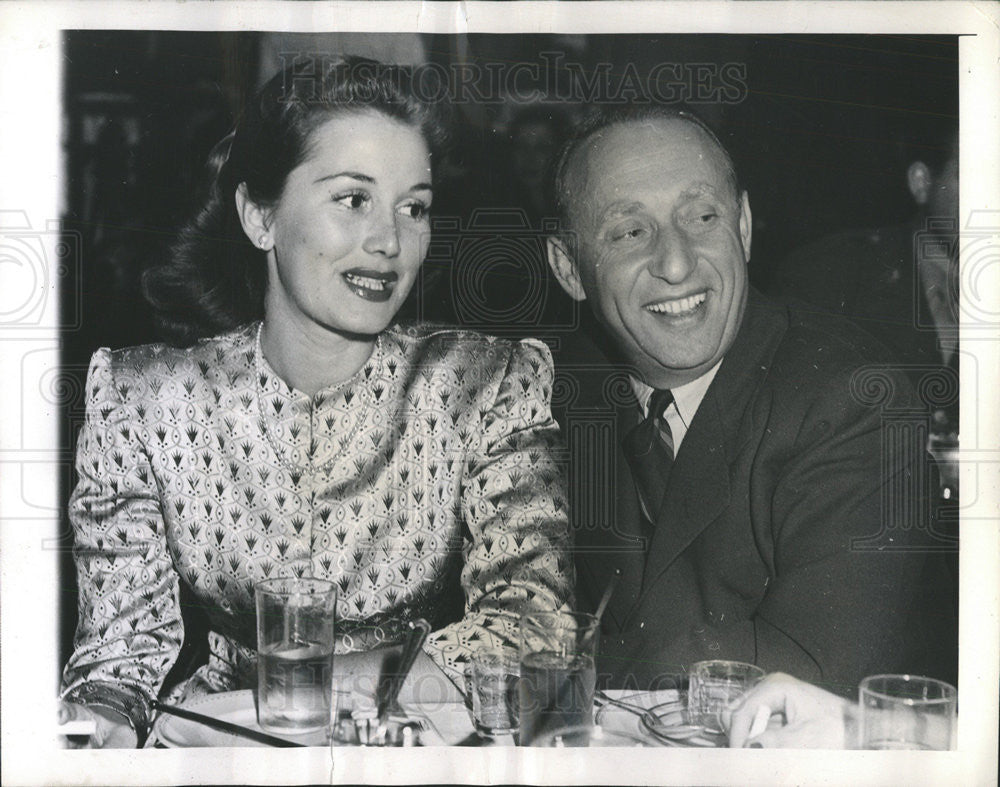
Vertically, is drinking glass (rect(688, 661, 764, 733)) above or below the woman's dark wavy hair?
below

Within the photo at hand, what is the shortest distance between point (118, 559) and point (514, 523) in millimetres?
539

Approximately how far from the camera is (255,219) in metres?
1.56

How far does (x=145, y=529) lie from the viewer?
61.9 inches

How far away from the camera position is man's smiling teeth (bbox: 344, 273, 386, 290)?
60.9 inches

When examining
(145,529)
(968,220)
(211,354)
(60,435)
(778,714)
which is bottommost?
(778,714)

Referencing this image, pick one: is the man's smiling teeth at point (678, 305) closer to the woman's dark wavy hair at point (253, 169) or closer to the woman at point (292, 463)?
the woman at point (292, 463)

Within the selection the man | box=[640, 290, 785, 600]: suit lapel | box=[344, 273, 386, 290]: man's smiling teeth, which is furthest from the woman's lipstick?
box=[640, 290, 785, 600]: suit lapel

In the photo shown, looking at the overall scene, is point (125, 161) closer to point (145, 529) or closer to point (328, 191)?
point (328, 191)

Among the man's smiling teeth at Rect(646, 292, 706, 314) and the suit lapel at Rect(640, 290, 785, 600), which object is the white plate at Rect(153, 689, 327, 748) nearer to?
the suit lapel at Rect(640, 290, 785, 600)

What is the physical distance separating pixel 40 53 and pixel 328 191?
0.44 metres

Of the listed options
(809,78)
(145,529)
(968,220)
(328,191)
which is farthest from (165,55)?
(968,220)

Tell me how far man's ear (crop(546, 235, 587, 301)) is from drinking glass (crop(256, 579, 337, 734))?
1.67ft

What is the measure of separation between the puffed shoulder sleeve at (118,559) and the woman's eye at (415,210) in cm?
43

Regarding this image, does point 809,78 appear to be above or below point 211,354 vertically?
above
